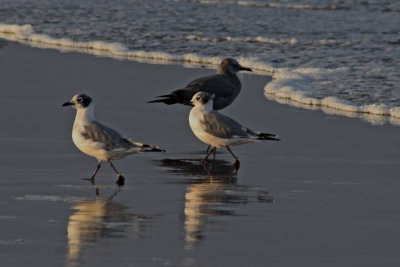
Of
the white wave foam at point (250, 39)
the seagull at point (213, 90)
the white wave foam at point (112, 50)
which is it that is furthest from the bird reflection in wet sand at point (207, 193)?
the white wave foam at point (250, 39)

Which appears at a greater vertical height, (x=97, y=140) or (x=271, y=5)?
(x=271, y=5)

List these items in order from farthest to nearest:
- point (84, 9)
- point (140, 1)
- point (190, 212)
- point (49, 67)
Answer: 1. point (140, 1)
2. point (84, 9)
3. point (49, 67)
4. point (190, 212)

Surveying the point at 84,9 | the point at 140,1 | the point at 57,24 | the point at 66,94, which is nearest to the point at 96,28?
the point at 57,24

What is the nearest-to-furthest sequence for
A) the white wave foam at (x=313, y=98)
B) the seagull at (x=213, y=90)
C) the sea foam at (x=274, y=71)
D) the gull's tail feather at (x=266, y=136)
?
the gull's tail feather at (x=266, y=136) → the seagull at (x=213, y=90) → the white wave foam at (x=313, y=98) → the sea foam at (x=274, y=71)

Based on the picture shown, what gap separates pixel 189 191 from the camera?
29.2ft

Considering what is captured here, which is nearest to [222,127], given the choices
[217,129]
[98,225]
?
[217,129]

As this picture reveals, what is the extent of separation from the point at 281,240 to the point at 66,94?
7.95 meters

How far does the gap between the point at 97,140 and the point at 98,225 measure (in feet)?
6.13

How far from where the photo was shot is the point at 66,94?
565 inches

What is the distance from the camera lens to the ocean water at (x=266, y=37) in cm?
1563

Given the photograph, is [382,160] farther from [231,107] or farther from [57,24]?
[57,24]

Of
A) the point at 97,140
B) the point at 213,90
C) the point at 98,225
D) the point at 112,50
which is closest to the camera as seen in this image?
the point at 98,225

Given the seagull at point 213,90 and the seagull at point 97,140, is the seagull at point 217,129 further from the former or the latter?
the seagull at point 213,90

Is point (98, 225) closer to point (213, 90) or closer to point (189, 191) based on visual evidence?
point (189, 191)
